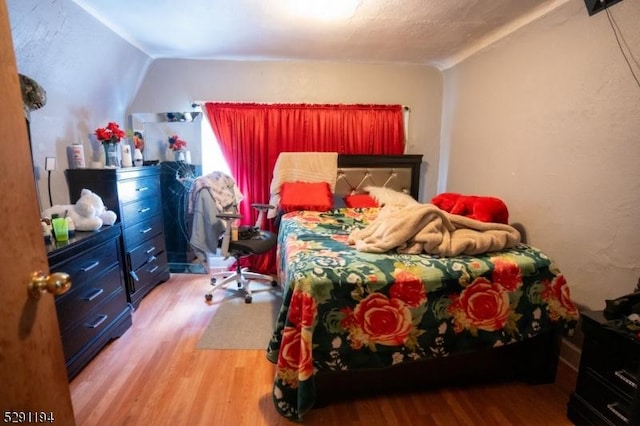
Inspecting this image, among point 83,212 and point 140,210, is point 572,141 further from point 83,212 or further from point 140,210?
point 140,210

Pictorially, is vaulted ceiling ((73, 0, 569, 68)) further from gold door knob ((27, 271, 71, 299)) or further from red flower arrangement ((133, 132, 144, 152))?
gold door knob ((27, 271, 71, 299))

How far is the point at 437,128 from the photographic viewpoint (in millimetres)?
3676

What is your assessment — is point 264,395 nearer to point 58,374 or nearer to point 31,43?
point 58,374

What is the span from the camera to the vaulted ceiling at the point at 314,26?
6.93 feet

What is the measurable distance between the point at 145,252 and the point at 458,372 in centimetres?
265

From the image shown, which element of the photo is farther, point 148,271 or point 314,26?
point 148,271

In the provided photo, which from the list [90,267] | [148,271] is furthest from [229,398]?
[148,271]

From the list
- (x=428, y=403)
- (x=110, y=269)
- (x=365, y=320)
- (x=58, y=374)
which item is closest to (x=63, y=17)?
(x=110, y=269)

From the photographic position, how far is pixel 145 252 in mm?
2830

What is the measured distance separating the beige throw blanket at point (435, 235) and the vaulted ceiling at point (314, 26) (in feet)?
4.68

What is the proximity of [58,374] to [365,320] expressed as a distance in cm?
115

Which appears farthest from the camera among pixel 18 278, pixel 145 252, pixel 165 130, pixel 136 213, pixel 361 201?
pixel 165 130

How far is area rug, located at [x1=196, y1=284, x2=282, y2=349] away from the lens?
7.27 ft

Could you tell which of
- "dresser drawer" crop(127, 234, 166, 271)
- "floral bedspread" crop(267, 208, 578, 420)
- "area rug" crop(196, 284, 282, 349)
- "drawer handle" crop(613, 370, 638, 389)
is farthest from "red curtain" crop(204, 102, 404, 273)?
"drawer handle" crop(613, 370, 638, 389)
